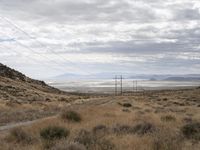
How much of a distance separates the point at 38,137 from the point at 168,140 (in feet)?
15.6

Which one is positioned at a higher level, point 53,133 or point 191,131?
point 53,133

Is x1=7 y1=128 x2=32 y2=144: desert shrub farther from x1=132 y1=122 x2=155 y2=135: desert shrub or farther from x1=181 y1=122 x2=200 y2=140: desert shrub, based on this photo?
x1=181 y1=122 x2=200 y2=140: desert shrub

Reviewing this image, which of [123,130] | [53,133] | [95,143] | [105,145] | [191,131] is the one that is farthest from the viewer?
[123,130]

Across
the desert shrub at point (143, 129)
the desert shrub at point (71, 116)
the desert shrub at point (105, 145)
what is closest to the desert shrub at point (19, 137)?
the desert shrub at point (105, 145)

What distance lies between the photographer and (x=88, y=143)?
12.8 meters

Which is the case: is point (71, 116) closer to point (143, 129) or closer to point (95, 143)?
point (143, 129)

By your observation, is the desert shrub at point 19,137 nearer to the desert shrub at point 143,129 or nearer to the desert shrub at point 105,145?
the desert shrub at point 105,145

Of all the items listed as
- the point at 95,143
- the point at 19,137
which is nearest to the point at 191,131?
the point at 95,143

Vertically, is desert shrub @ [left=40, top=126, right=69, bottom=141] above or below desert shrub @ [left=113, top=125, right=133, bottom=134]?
above

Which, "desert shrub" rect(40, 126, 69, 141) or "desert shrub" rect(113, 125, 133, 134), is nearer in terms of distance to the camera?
"desert shrub" rect(40, 126, 69, 141)

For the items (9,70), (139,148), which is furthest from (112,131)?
(9,70)

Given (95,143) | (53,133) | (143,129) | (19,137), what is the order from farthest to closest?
1. (143,129)
2. (53,133)
3. (19,137)
4. (95,143)

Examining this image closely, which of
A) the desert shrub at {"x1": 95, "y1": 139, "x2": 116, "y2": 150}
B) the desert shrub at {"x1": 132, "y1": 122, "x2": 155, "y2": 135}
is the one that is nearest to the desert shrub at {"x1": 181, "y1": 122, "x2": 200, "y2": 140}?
the desert shrub at {"x1": 132, "y1": 122, "x2": 155, "y2": 135}

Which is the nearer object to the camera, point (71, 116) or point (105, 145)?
point (105, 145)
